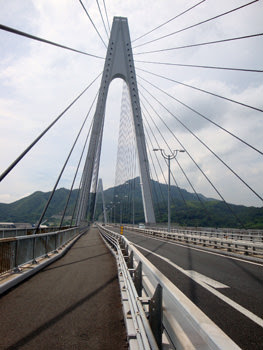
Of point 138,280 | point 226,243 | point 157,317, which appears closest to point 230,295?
point 138,280

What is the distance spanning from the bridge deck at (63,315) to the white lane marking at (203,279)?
2256 millimetres

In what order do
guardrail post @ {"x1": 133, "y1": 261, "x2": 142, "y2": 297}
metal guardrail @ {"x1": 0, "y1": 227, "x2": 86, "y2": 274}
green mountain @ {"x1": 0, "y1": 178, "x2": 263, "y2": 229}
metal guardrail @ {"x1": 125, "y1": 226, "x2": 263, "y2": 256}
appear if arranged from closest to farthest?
1. guardrail post @ {"x1": 133, "y1": 261, "x2": 142, "y2": 297}
2. metal guardrail @ {"x1": 0, "y1": 227, "x2": 86, "y2": 274}
3. metal guardrail @ {"x1": 125, "y1": 226, "x2": 263, "y2": 256}
4. green mountain @ {"x1": 0, "y1": 178, "x2": 263, "y2": 229}

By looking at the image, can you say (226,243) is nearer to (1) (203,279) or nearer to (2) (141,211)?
(1) (203,279)

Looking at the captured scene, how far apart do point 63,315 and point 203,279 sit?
456 centimetres

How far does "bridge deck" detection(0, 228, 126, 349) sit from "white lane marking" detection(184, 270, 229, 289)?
226 centimetres

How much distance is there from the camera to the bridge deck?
4410 millimetres

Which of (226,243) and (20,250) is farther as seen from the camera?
(226,243)

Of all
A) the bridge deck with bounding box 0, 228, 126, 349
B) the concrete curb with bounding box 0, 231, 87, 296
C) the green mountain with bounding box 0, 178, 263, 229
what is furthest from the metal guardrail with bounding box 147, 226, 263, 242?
the green mountain with bounding box 0, 178, 263, 229

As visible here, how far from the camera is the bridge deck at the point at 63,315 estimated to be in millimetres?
4410

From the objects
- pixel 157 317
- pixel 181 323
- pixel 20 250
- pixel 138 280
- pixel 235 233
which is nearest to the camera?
pixel 181 323

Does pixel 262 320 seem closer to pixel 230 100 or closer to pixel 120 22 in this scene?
pixel 230 100

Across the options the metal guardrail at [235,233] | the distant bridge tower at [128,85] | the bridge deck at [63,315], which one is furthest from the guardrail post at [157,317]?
the distant bridge tower at [128,85]

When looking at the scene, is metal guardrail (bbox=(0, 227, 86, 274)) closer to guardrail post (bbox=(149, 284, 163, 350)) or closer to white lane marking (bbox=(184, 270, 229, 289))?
white lane marking (bbox=(184, 270, 229, 289))

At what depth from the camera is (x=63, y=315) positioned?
18.5 feet
